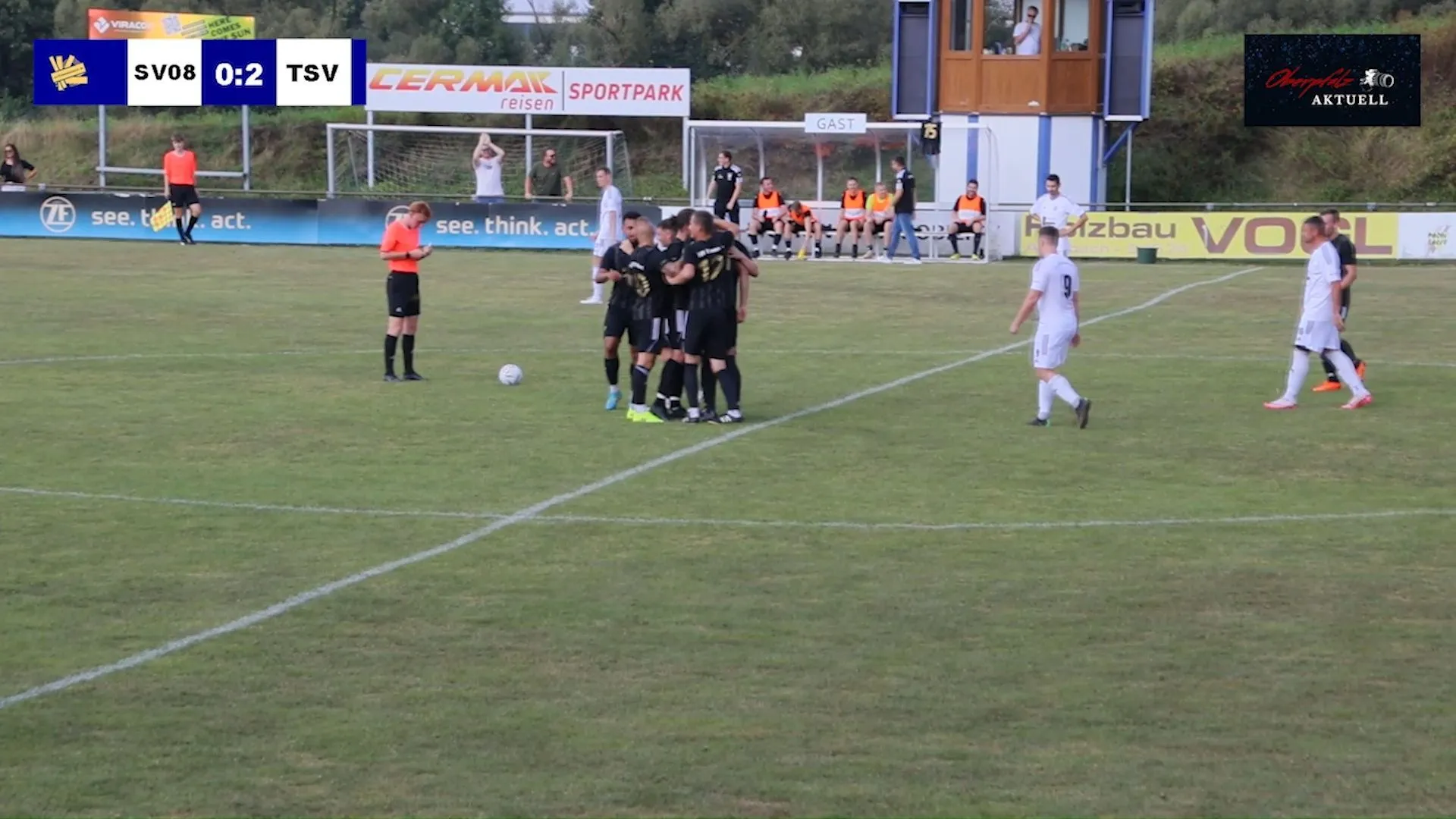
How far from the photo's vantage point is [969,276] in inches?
1332

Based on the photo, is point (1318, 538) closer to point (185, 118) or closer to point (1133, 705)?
point (1133, 705)

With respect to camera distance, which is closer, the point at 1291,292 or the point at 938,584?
the point at 938,584

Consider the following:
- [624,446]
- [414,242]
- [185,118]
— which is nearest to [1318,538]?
[624,446]

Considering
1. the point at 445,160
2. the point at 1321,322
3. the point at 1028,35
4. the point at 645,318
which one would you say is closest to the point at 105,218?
the point at 445,160

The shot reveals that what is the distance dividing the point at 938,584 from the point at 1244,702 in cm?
250

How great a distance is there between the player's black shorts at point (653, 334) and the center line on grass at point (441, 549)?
1018 mm

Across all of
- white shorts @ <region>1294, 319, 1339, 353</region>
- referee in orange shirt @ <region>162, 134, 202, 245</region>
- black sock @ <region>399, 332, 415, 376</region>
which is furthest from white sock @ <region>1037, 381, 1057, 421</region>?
referee in orange shirt @ <region>162, 134, 202, 245</region>

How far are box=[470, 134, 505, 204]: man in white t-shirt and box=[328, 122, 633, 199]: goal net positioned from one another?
706 cm

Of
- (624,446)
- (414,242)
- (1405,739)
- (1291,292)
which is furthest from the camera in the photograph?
(1291,292)

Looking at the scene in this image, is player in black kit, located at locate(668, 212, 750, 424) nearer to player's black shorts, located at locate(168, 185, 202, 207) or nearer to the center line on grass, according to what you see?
the center line on grass

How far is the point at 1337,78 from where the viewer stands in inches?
1976

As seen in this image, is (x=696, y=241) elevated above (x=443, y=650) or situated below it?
above

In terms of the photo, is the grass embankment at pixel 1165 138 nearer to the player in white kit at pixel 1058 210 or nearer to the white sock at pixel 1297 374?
the player in white kit at pixel 1058 210

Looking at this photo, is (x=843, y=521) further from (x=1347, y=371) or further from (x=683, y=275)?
(x=1347, y=371)
